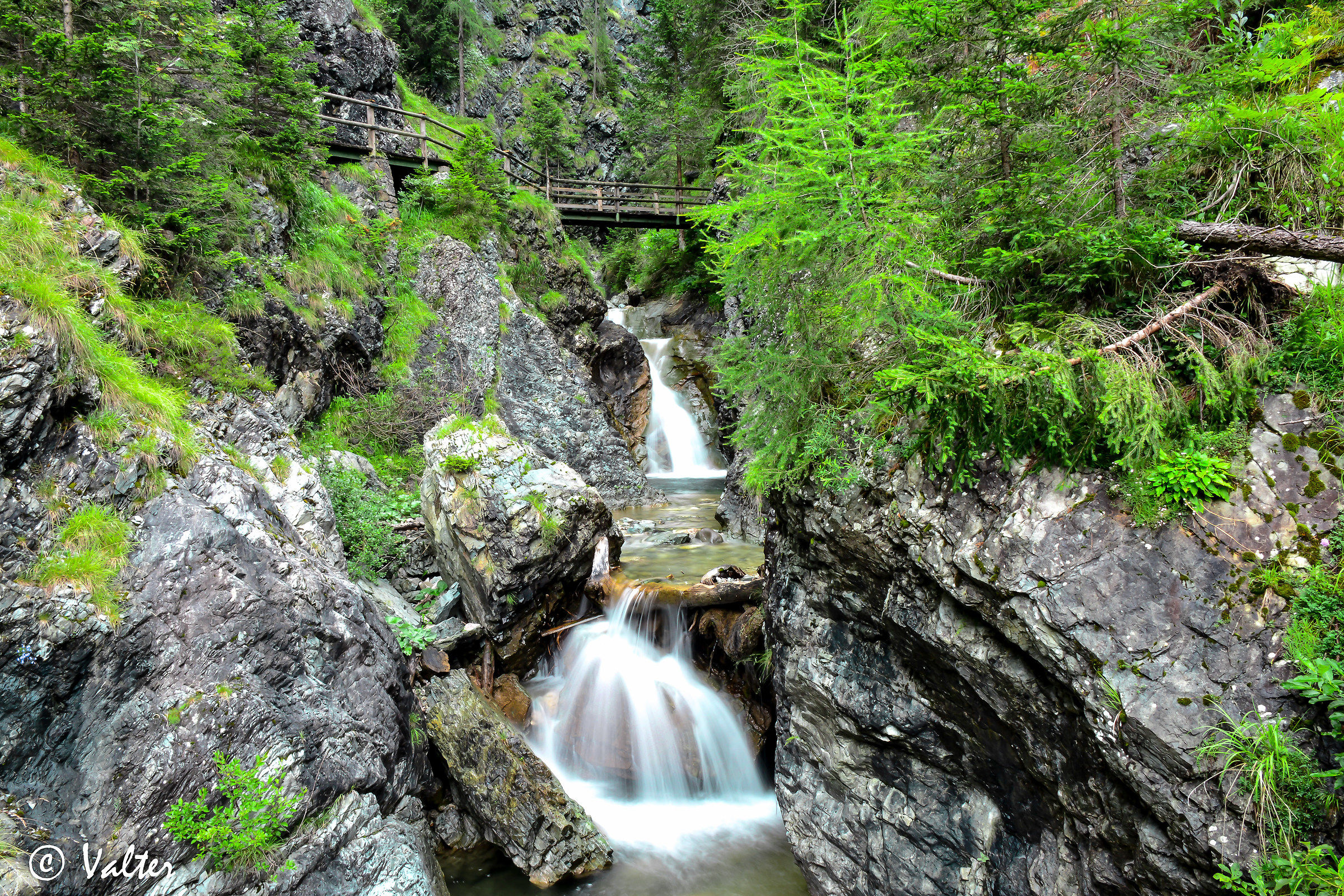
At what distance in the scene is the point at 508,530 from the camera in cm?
878

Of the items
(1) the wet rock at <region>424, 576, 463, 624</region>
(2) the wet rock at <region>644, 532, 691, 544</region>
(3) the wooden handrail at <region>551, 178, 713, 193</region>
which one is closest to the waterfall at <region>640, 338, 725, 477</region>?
(2) the wet rock at <region>644, 532, 691, 544</region>

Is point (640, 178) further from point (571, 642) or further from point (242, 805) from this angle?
point (242, 805)

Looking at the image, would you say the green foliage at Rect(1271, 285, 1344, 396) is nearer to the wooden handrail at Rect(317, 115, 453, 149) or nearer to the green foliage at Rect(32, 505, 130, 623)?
the green foliage at Rect(32, 505, 130, 623)

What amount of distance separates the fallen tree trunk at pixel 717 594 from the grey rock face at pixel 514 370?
6.45 metres

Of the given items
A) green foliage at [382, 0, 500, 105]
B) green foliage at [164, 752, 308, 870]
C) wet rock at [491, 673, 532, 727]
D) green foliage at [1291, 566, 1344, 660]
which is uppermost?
green foliage at [382, 0, 500, 105]

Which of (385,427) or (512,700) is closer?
(512,700)

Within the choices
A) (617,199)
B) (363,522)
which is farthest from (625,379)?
(363,522)

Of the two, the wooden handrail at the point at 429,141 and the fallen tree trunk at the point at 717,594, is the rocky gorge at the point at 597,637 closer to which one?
the fallen tree trunk at the point at 717,594

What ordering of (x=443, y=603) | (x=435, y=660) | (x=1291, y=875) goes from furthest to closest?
(x=443, y=603) → (x=435, y=660) → (x=1291, y=875)

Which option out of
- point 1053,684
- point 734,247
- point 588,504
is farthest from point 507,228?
point 1053,684

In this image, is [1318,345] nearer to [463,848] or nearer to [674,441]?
[463,848]

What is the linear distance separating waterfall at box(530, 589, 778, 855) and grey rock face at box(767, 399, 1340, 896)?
1.72 meters

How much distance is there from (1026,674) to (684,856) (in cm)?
480

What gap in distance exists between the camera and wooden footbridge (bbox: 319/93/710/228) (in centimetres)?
1570
